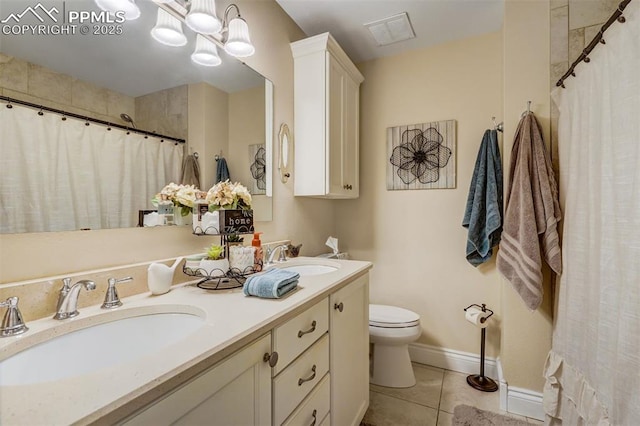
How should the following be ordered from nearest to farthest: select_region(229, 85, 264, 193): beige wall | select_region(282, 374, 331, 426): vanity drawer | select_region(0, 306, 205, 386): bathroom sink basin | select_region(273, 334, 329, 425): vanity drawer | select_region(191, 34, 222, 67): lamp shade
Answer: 1. select_region(0, 306, 205, 386): bathroom sink basin
2. select_region(273, 334, 329, 425): vanity drawer
3. select_region(282, 374, 331, 426): vanity drawer
4. select_region(191, 34, 222, 67): lamp shade
5. select_region(229, 85, 264, 193): beige wall

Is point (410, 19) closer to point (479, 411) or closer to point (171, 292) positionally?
point (171, 292)

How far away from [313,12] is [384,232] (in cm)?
169

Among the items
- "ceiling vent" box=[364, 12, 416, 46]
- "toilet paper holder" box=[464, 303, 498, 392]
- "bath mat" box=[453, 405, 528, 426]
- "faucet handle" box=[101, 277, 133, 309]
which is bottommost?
"bath mat" box=[453, 405, 528, 426]

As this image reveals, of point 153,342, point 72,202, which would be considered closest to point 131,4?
point 72,202

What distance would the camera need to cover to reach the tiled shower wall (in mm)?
1573

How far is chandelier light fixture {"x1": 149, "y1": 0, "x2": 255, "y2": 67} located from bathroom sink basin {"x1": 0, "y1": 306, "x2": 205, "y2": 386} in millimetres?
1059

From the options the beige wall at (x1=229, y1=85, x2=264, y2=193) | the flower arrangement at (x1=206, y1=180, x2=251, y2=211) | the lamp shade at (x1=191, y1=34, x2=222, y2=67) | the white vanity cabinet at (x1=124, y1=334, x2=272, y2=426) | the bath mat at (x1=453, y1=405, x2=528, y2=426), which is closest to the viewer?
the white vanity cabinet at (x1=124, y1=334, x2=272, y2=426)

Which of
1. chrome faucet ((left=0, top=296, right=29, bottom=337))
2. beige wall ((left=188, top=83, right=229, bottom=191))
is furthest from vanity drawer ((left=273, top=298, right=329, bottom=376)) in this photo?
beige wall ((left=188, top=83, right=229, bottom=191))

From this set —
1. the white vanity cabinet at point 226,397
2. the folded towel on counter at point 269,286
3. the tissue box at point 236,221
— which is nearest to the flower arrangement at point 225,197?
the tissue box at point 236,221

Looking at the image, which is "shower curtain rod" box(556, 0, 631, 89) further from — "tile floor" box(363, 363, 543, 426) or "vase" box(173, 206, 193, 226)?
"tile floor" box(363, 363, 543, 426)

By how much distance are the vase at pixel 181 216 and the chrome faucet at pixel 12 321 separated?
0.56 metres

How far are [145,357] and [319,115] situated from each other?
5.47ft

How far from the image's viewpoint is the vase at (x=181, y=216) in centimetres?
122

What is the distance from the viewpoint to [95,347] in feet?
2.59
